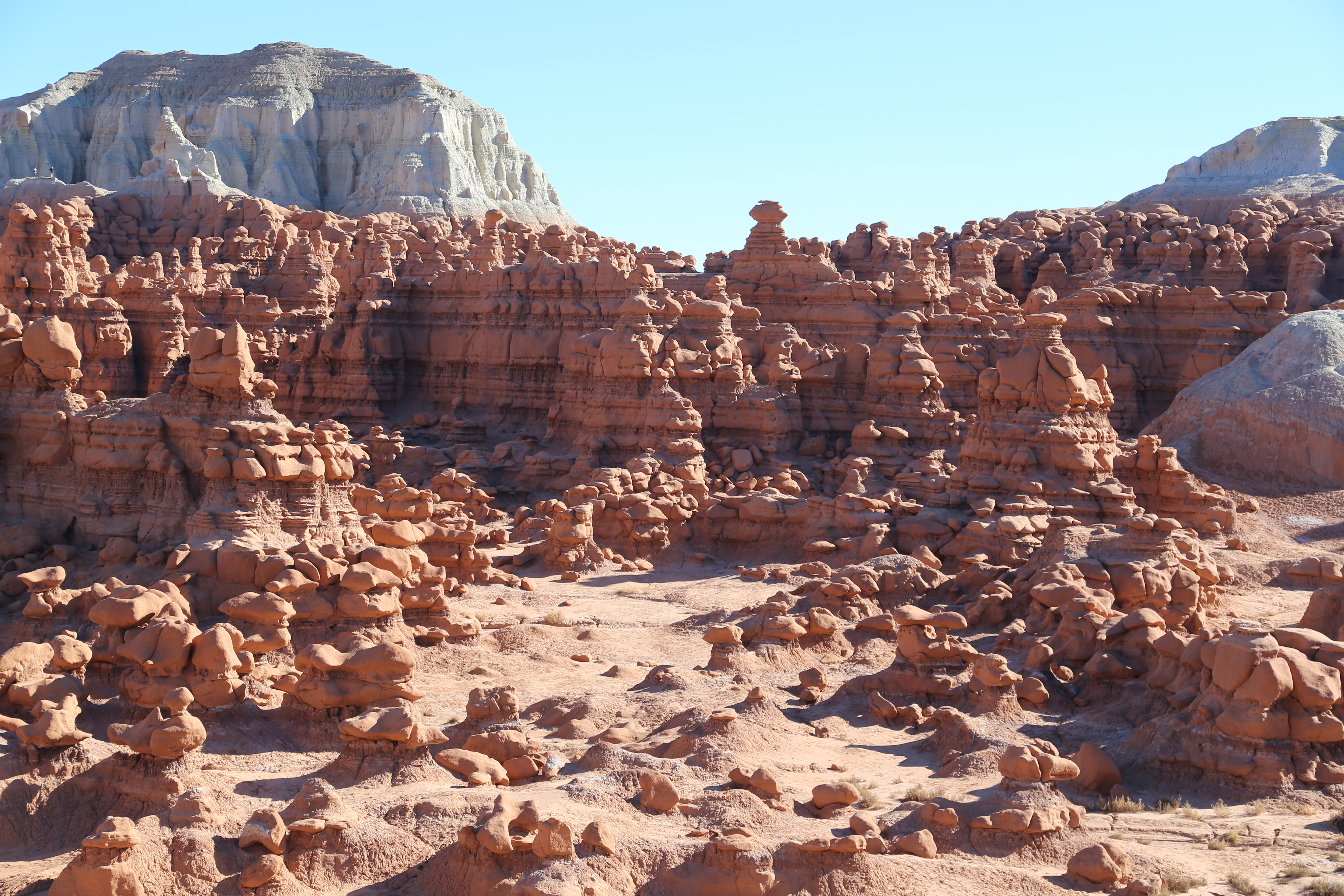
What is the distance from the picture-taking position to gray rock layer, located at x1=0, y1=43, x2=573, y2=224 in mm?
88938

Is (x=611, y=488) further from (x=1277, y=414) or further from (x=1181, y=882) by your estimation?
(x=1181, y=882)

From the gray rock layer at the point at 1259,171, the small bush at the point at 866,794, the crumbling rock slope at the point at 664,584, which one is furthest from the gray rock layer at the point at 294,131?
the small bush at the point at 866,794

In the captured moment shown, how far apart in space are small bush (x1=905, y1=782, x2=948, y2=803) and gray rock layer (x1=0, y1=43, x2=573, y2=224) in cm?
7757

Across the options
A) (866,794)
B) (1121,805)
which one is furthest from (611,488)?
(1121,805)

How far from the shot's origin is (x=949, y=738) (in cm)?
1210

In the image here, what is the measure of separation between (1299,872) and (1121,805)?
1691 mm

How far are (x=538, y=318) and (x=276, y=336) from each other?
716 centimetres

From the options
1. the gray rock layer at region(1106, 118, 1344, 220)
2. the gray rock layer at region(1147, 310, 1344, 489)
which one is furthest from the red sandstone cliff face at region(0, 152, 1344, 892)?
the gray rock layer at region(1106, 118, 1344, 220)

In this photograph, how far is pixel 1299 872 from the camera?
895cm

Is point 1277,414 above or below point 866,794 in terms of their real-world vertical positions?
above

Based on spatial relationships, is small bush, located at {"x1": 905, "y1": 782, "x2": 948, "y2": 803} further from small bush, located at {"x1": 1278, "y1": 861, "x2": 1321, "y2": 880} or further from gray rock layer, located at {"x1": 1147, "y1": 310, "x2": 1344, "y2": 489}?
gray rock layer, located at {"x1": 1147, "y1": 310, "x2": 1344, "y2": 489}

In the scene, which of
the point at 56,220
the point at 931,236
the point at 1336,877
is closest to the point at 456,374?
the point at 56,220

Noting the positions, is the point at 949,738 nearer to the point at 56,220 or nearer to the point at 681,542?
the point at 681,542

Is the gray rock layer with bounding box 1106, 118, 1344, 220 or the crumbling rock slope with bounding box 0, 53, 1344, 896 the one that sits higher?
the gray rock layer with bounding box 1106, 118, 1344, 220
